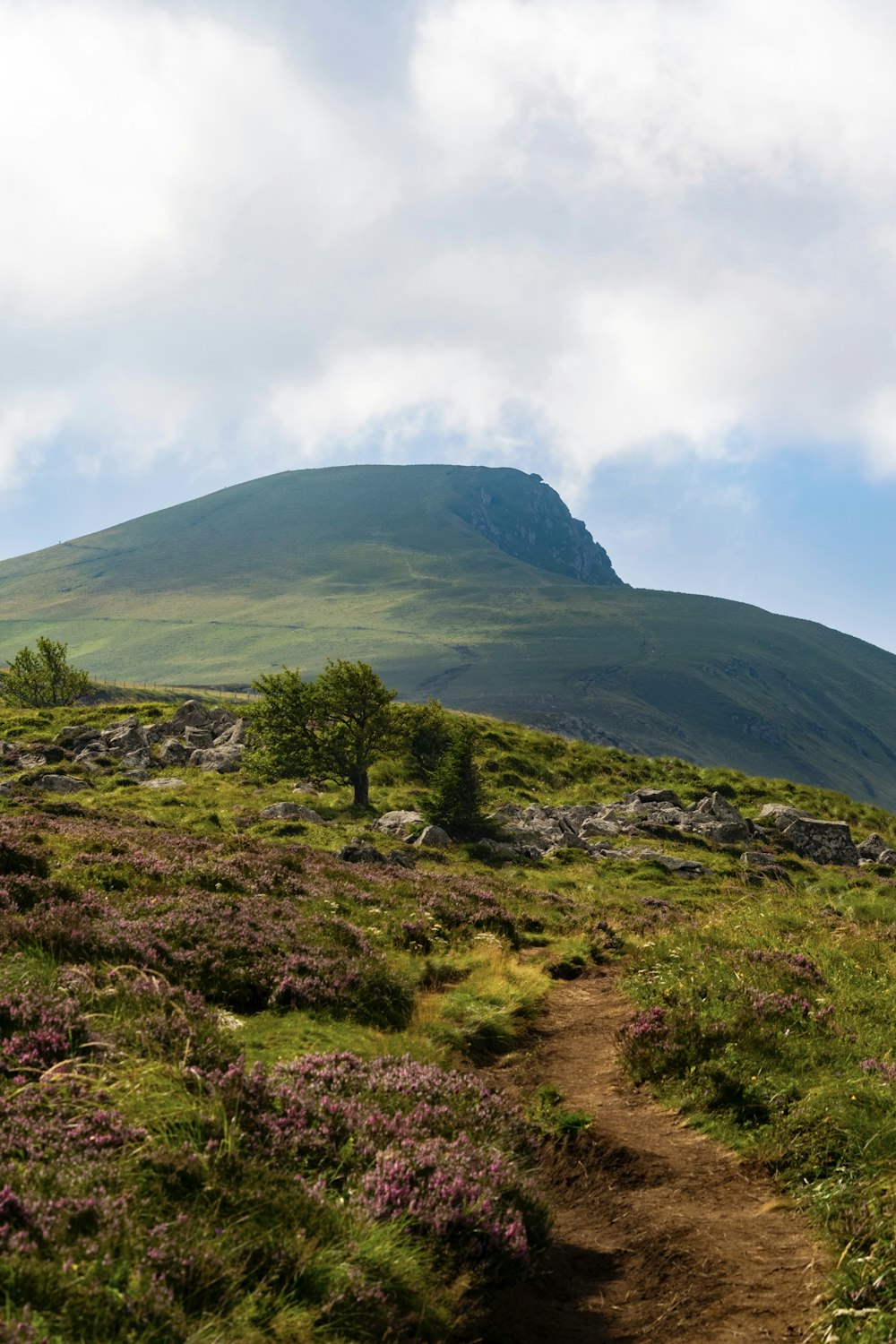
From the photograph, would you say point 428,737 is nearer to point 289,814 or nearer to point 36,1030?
point 289,814

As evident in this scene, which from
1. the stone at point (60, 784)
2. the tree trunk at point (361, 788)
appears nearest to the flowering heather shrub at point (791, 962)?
the tree trunk at point (361, 788)

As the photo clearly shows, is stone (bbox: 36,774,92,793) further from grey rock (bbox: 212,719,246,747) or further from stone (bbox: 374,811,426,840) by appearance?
grey rock (bbox: 212,719,246,747)

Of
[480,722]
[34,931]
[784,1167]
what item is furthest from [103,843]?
[480,722]

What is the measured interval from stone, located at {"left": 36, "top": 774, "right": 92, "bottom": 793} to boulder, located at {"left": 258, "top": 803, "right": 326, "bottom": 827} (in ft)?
25.7

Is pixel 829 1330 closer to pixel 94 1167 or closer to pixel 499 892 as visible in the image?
pixel 94 1167

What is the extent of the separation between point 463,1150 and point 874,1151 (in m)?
3.51

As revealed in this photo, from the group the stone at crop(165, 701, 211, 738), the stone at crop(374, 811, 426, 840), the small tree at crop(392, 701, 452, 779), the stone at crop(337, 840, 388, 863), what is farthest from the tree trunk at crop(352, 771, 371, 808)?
the stone at crop(165, 701, 211, 738)

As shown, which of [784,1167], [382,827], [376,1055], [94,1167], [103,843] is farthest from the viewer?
[382,827]

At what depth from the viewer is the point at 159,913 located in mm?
12609

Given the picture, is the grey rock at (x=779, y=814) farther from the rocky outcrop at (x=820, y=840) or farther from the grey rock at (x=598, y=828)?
the grey rock at (x=598, y=828)

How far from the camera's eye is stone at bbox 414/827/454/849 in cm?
3316

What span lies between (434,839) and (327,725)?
1205 cm

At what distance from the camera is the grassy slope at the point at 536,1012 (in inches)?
211

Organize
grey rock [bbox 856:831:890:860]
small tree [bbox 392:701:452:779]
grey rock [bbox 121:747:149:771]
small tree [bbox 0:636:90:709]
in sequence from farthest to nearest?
small tree [bbox 0:636:90:709] < small tree [bbox 392:701:452:779] < grey rock [bbox 856:831:890:860] < grey rock [bbox 121:747:149:771]
